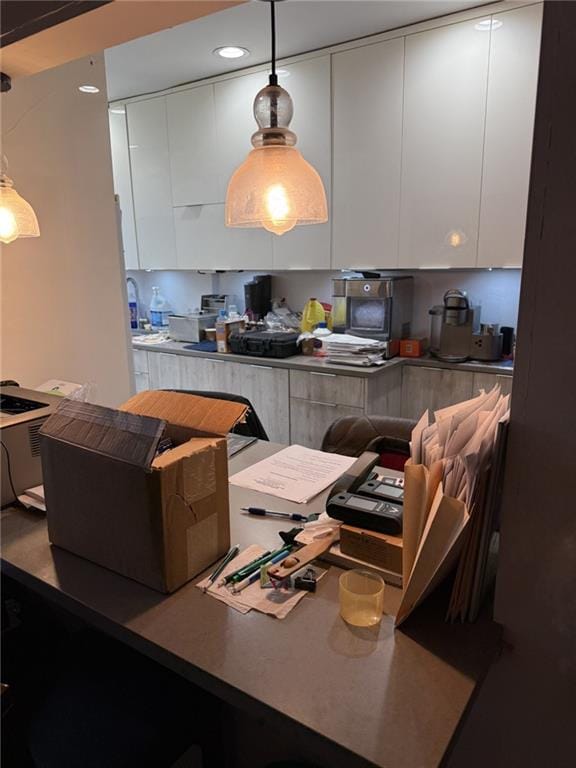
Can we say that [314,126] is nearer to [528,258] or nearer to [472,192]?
[472,192]

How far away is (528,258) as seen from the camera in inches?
28.5

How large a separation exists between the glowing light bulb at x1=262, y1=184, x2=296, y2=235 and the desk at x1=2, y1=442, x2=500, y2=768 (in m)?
0.90

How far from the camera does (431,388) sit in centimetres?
295

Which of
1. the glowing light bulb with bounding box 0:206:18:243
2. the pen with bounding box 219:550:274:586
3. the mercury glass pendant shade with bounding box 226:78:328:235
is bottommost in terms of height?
the pen with bounding box 219:550:274:586

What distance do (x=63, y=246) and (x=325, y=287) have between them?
1853 mm

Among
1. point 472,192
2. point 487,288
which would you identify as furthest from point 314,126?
point 487,288

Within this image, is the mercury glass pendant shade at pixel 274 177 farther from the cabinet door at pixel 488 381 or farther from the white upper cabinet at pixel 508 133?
the cabinet door at pixel 488 381

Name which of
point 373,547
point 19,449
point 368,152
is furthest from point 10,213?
point 368,152

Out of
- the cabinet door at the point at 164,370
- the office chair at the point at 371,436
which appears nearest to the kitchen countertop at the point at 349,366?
the cabinet door at the point at 164,370

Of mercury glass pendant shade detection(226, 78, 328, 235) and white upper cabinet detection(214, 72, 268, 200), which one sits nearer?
mercury glass pendant shade detection(226, 78, 328, 235)

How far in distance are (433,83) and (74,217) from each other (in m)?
1.98

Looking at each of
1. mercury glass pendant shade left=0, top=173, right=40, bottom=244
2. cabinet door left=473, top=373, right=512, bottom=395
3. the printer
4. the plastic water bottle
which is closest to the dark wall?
the printer

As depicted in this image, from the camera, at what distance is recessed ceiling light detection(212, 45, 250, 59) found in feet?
9.74

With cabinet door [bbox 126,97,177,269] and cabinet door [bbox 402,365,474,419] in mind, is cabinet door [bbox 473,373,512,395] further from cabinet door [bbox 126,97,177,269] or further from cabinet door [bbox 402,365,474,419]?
cabinet door [bbox 126,97,177,269]
